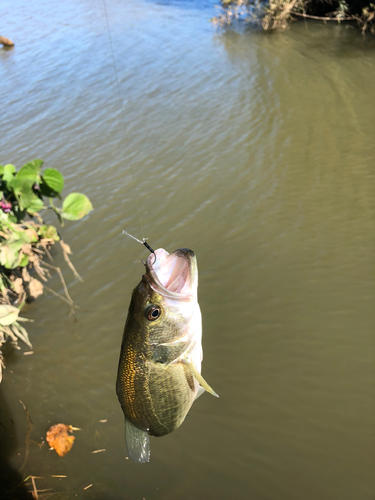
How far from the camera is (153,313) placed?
190 centimetres

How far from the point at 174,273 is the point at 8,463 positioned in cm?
284

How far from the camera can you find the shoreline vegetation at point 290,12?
11.3 metres

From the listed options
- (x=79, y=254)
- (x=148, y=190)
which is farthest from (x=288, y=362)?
(x=148, y=190)

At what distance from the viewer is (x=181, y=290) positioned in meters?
1.91

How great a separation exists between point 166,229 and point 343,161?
2899mm

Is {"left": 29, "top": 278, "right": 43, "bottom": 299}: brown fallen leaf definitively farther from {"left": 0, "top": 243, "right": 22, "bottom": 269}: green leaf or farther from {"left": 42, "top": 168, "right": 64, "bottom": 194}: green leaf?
{"left": 42, "top": 168, "right": 64, "bottom": 194}: green leaf

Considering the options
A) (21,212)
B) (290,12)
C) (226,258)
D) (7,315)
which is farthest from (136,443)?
(290,12)

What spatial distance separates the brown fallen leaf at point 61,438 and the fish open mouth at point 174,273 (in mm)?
2562

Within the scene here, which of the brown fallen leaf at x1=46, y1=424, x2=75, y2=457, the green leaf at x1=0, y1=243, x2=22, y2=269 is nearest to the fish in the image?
the brown fallen leaf at x1=46, y1=424, x2=75, y2=457

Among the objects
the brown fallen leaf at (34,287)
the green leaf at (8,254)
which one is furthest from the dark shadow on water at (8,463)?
the green leaf at (8,254)

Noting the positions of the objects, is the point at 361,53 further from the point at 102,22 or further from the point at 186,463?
the point at 186,463

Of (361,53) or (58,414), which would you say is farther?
(361,53)

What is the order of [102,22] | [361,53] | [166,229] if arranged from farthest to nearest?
[102,22]
[361,53]
[166,229]

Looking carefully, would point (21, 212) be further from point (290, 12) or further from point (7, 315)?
point (290, 12)
